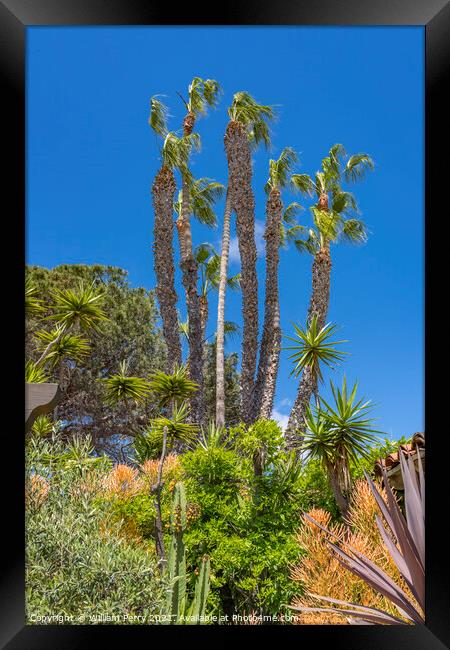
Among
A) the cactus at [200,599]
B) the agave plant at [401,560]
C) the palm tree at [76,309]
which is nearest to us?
the agave plant at [401,560]

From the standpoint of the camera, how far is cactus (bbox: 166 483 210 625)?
3209 millimetres

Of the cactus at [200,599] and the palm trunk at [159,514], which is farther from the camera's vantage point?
the palm trunk at [159,514]

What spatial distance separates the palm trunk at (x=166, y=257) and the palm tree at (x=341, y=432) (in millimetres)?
3078

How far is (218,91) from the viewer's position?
278 inches

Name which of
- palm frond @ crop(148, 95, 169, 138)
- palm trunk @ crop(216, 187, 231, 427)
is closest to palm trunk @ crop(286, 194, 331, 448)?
palm trunk @ crop(216, 187, 231, 427)

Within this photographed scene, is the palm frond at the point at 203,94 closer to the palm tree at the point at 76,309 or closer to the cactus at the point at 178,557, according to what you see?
the palm tree at the point at 76,309

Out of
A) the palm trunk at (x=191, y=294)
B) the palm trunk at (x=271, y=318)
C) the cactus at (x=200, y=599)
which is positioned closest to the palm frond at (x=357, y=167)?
the palm trunk at (x=271, y=318)

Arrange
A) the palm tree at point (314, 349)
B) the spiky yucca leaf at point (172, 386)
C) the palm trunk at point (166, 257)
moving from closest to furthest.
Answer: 1. the palm tree at point (314, 349)
2. the spiky yucca leaf at point (172, 386)
3. the palm trunk at point (166, 257)

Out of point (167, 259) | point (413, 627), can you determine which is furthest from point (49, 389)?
point (167, 259)

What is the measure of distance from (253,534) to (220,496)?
0.46 m

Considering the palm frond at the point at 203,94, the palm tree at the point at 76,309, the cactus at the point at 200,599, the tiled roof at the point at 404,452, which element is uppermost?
the palm frond at the point at 203,94

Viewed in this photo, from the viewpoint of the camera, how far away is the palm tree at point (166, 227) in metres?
6.74
